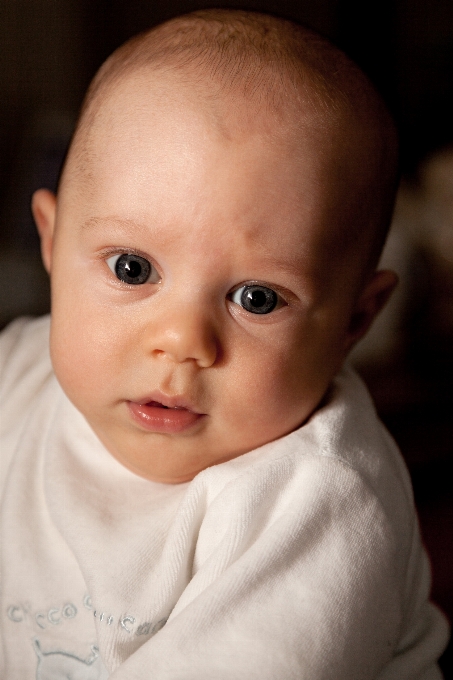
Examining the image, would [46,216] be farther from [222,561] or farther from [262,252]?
[222,561]

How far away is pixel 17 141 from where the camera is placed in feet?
5.11

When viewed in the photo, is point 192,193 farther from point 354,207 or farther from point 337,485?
point 337,485

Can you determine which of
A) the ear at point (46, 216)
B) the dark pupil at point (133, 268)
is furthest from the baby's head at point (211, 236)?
the ear at point (46, 216)

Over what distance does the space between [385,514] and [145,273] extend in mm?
372

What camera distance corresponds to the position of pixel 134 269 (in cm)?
77

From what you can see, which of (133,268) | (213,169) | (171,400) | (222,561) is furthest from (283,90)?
(222,561)

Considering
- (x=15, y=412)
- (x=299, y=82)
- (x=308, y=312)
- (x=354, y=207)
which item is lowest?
(x=15, y=412)

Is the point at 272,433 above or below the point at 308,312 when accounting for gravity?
below

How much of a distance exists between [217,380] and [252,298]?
0.32ft

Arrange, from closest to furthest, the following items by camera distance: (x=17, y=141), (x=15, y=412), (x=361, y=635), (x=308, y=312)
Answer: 1. (x=361, y=635)
2. (x=308, y=312)
3. (x=15, y=412)
4. (x=17, y=141)

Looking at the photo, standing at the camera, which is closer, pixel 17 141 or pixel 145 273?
pixel 145 273

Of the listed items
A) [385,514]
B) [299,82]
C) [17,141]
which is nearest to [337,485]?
[385,514]

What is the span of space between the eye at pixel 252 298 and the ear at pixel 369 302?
0.20 meters

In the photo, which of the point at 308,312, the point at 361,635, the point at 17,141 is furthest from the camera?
the point at 17,141
